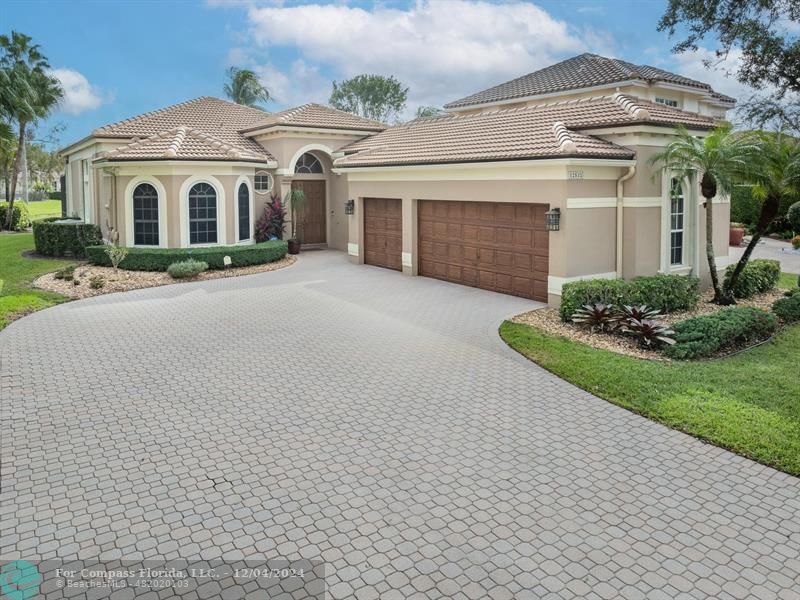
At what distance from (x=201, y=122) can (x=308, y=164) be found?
542cm

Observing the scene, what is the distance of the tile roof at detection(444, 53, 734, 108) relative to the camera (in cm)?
2764

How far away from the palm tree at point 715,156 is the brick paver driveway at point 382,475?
6727mm

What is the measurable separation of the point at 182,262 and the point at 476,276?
920cm

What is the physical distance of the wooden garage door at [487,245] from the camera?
1645 cm

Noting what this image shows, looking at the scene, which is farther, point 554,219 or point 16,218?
point 16,218

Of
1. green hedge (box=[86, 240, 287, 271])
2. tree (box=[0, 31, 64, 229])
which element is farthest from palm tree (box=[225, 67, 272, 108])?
green hedge (box=[86, 240, 287, 271])

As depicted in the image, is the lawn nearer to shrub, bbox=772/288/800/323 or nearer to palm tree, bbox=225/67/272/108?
shrub, bbox=772/288/800/323

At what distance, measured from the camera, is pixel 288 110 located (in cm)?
2706

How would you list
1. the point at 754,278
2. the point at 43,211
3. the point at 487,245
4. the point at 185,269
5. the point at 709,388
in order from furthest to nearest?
the point at 43,211, the point at 185,269, the point at 487,245, the point at 754,278, the point at 709,388

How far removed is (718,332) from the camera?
1258 cm

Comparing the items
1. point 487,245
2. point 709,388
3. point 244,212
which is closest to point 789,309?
point 709,388

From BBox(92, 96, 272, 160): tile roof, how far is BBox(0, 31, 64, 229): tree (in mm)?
10351

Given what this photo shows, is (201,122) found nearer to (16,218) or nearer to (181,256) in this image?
(181,256)

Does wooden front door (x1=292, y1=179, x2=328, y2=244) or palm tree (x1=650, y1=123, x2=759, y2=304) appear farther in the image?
wooden front door (x1=292, y1=179, x2=328, y2=244)
